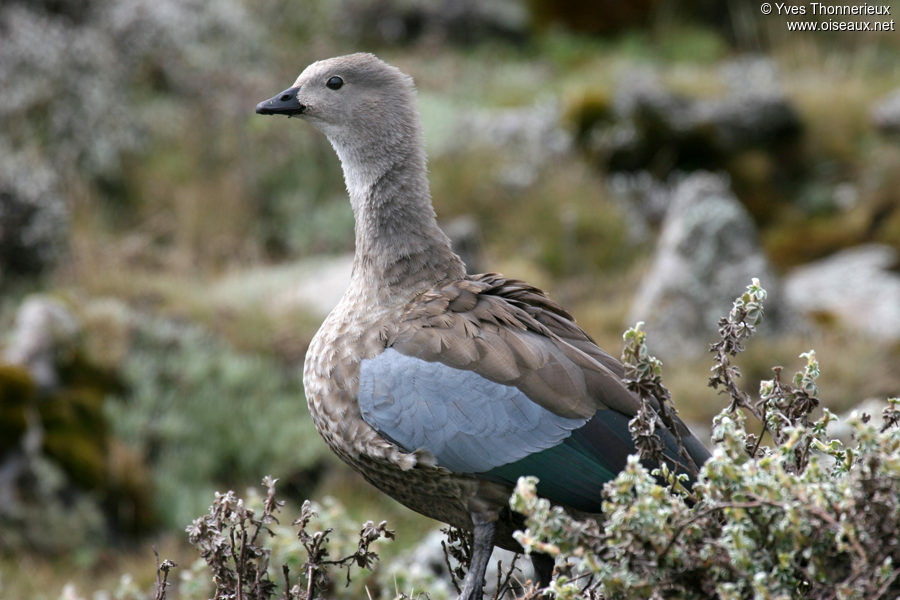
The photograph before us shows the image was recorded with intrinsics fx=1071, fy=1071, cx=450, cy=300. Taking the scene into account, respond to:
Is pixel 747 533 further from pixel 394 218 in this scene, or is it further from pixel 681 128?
pixel 681 128

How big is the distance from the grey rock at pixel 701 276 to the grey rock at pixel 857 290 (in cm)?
42

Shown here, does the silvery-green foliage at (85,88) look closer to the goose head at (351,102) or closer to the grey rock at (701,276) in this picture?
the grey rock at (701,276)

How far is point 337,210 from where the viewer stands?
9.04 metres

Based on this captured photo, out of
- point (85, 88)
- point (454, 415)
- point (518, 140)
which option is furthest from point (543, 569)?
point (85, 88)

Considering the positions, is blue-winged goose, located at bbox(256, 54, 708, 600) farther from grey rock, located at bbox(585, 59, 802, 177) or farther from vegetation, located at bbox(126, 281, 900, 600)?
grey rock, located at bbox(585, 59, 802, 177)

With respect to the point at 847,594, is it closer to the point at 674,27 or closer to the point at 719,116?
the point at 719,116

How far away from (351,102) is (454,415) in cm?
120

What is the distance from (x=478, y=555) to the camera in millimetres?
2775

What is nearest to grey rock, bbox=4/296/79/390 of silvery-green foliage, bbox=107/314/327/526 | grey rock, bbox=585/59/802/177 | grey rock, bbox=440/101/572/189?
silvery-green foliage, bbox=107/314/327/526

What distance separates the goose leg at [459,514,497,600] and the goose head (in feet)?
4.37

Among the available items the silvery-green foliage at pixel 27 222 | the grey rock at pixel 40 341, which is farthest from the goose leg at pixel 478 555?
the silvery-green foliage at pixel 27 222

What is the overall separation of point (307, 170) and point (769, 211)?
4.05m

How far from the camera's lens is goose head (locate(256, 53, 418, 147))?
3490mm

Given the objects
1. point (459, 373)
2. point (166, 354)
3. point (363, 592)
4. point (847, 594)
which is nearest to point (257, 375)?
point (166, 354)
